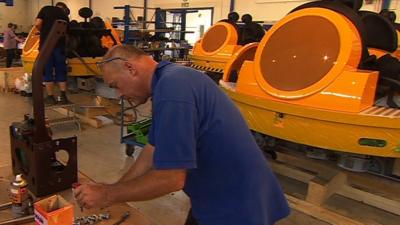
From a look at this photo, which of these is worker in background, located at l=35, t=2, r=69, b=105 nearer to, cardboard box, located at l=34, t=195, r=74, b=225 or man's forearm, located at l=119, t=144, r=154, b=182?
man's forearm, located at l=119, t=144, r=154, b=182

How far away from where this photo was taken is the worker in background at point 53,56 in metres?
5.15

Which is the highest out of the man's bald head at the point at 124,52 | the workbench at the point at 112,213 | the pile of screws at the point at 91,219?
the man's bald head at the point at 124,52

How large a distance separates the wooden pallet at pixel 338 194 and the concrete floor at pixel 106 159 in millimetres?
128

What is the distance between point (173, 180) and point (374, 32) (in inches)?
132

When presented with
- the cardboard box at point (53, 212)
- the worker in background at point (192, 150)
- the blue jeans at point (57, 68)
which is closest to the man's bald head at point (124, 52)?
the worker in background at point (192, 150)

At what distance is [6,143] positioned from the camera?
421cm

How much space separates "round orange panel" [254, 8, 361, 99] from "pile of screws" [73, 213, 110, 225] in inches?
72.0

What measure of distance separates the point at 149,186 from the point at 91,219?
351 millimetres

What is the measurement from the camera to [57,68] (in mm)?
5359

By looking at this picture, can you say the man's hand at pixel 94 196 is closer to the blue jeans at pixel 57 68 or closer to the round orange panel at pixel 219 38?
the blue jeans at pixel 57 68

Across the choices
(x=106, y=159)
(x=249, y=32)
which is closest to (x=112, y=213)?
(x=106, y=159)

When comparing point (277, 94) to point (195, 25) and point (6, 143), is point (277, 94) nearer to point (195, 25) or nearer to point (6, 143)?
point (6, 143)

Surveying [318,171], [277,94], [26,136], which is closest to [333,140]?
[277,94]

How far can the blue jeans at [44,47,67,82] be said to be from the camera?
528 cm
